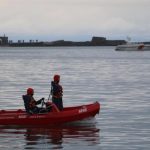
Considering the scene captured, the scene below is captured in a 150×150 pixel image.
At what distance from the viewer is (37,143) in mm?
23359

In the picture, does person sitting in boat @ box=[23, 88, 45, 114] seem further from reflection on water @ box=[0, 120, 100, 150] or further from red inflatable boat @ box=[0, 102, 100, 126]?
reflection on water @ box=[0, 120, 100, 150]

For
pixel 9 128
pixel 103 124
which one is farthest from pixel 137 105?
pixel 9 128

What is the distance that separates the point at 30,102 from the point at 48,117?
1.24 meters

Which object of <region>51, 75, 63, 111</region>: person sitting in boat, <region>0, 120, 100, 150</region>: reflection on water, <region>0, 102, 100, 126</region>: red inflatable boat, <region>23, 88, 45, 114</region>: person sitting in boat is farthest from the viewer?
<region>0, 102, 100, 126</region>: red inflatable boat

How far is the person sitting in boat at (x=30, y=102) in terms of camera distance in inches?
1028

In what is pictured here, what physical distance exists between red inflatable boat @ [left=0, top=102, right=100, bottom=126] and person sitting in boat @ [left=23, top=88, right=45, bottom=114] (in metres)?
0.21

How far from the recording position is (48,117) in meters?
27.0

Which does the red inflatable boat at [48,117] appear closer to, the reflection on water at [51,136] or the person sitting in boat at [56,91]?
the reflection on water at [51,136]

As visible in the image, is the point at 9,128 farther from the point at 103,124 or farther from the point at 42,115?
the point at 103,124

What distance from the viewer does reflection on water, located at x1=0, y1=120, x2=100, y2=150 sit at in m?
23.0

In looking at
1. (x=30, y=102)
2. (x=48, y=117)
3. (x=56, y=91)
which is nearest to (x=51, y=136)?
(x=30, y=102)

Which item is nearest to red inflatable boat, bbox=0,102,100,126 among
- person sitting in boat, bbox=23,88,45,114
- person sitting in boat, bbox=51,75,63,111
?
person sitting in boat, bbox=23,88,45,114

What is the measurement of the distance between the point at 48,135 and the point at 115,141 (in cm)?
290

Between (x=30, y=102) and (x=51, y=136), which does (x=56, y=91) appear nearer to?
(x=30, y=102)
